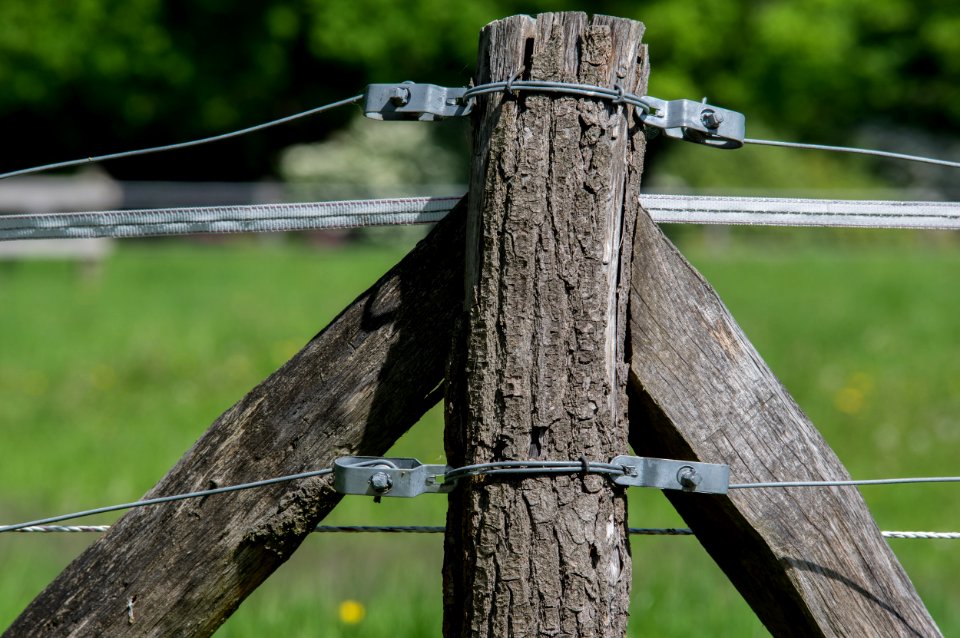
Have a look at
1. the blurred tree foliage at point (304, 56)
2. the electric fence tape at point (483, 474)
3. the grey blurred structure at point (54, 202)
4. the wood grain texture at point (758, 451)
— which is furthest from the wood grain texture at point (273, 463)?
the blurred tree foliage at point (304, 56)

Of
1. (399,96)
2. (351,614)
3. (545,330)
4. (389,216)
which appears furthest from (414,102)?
(351,614)

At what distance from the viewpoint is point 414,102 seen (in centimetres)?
158

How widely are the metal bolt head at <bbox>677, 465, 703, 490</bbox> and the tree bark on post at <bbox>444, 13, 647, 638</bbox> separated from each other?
0.12 meters

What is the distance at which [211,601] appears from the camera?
1646mm

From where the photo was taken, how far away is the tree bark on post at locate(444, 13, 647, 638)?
148 cm

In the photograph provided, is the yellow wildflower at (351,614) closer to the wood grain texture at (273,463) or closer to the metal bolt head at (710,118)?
the wood grain texture at (273,463)

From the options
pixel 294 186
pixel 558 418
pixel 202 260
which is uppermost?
pixel 294 186

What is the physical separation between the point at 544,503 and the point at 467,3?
19.8m

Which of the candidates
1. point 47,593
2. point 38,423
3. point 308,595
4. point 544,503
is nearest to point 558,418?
point 544,503

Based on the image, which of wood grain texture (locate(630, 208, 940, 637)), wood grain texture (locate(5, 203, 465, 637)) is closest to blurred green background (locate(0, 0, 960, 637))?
wood grain texture (locate(5, 203, 465, 637))

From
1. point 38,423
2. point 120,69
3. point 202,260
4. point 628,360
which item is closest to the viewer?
point 628,360

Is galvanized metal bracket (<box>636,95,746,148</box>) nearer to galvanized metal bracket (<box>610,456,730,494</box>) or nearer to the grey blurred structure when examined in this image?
galvanized metal bracket (<box>610,456,730,494</box>)

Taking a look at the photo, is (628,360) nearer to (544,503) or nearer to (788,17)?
(544,503)

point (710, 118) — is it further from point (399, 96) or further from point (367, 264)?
point (367, 264)
